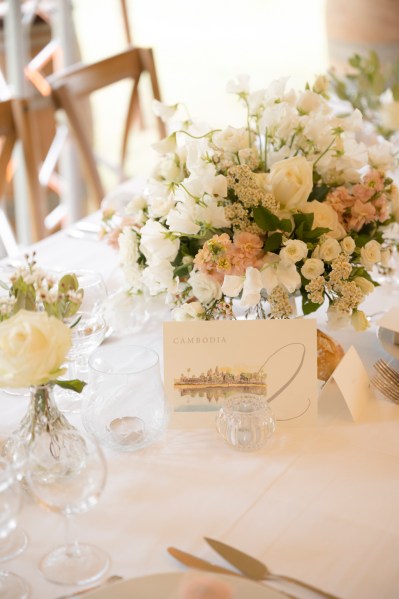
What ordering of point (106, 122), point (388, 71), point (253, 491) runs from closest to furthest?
point (253, 491) → point (388, 71) → point (106, 122)

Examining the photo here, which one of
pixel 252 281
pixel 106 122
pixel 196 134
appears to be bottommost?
pixel 106 122

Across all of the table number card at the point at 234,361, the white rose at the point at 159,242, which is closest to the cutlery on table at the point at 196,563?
the table number card at the point at 234,361

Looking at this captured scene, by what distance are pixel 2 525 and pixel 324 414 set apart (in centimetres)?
59

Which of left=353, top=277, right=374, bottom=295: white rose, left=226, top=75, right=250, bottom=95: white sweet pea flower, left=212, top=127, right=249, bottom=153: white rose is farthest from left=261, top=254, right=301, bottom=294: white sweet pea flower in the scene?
left=226, top=75, right=250, bottom=95: white sweet pea flower

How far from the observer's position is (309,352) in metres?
1.26

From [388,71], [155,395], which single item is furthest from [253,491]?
[388,71]

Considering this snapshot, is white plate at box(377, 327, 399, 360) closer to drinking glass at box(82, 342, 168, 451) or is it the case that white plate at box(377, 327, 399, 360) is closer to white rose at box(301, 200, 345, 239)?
white rose at box(301, 200, 345, 239)

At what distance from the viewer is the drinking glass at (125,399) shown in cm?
118

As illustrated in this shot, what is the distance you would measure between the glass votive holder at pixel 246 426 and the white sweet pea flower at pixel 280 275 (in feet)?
0.63

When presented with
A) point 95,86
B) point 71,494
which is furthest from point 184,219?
point 95,86

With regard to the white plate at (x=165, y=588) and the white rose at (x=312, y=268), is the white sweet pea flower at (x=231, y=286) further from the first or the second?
the white plate at (x=165, y=588)

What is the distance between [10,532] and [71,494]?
85 millimetres

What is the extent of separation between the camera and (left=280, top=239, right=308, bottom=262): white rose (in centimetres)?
127

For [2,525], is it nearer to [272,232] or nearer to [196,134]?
[272,232]
